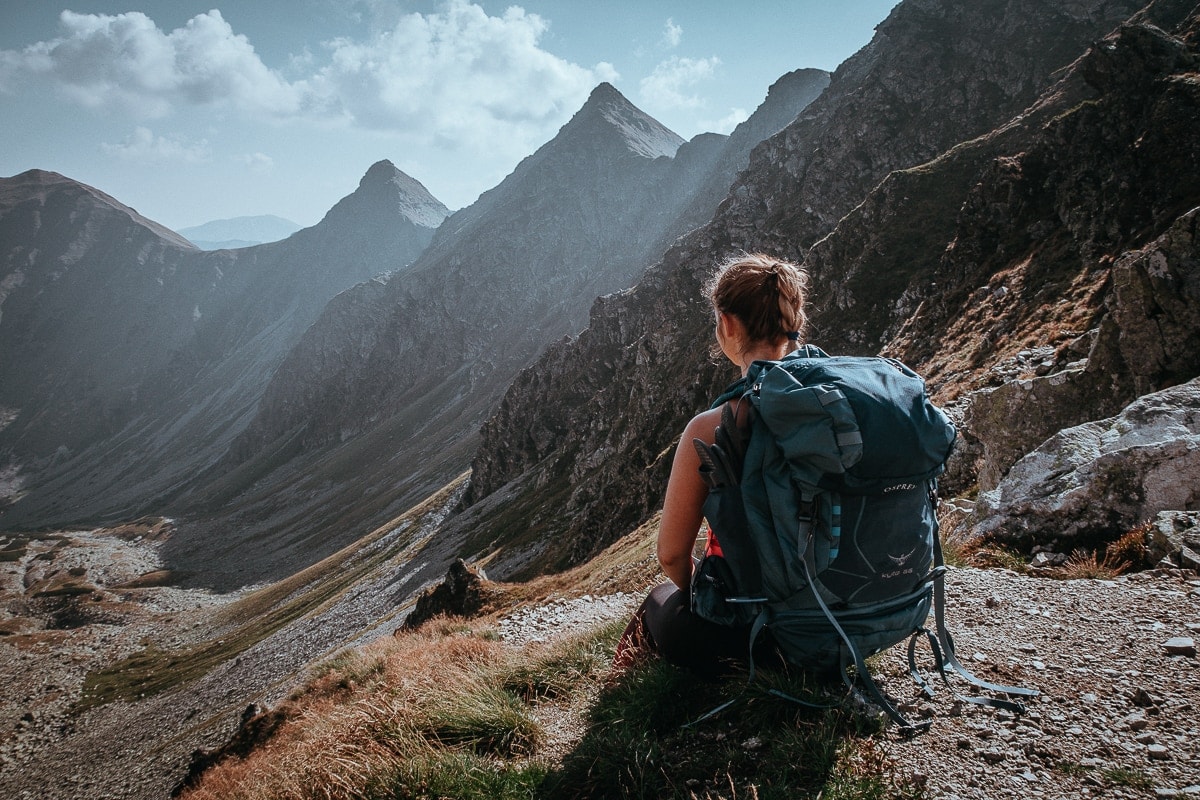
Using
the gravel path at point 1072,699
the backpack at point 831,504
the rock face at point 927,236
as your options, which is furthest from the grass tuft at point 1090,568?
the rock face at point 927,236

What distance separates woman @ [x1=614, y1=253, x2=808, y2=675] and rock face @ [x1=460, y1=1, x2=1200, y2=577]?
441 inches

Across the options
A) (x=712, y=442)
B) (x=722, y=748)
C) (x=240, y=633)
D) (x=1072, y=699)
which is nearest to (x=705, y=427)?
(x=712, y=442)

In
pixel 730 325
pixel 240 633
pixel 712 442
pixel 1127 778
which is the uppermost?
pixel 730 325

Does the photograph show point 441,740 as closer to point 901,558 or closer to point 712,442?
point 712,442

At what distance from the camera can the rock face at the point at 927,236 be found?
85.1 ft

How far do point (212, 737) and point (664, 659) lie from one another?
5248 cm

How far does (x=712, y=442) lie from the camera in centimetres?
373

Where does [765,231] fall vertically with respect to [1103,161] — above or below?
above

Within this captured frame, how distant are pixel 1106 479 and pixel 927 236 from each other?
45222 mm

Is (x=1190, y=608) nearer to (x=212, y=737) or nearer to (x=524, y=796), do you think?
(x=524, y=796)

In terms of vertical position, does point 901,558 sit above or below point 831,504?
below

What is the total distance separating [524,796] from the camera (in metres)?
3.84

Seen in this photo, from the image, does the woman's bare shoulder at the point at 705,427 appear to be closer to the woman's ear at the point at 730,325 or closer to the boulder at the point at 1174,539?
the woman's ear at the point at 730,325

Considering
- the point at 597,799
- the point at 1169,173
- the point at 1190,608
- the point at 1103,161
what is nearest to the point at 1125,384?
the point at 1190,608
